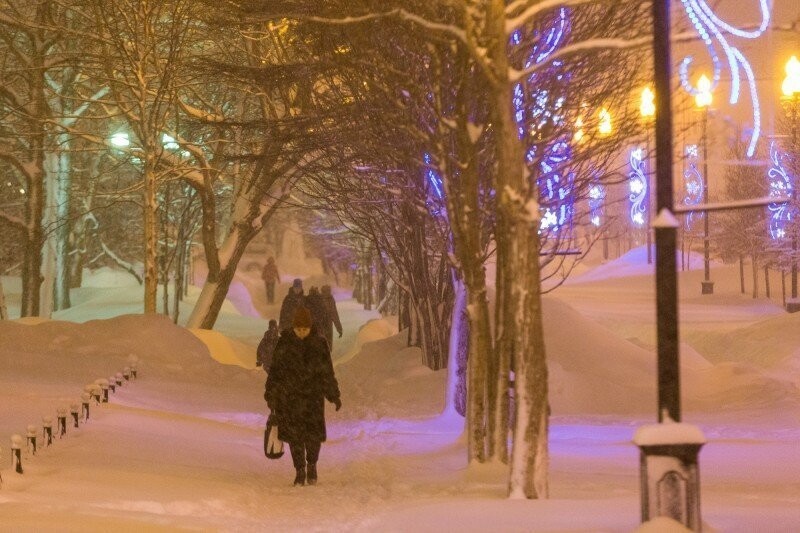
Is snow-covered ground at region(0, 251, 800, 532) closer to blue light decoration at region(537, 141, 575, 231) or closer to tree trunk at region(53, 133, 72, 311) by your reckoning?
blue light decoration at region(537, 141, 575, 231)

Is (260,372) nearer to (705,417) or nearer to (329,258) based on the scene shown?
(705,417)

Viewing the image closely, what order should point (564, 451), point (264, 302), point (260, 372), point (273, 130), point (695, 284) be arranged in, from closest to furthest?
1. point (564, 451)
2. point (273, 130)
3. point (260, 372)
4. point (695, 284)
5. point (264, 302)

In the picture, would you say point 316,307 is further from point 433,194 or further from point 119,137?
point 433,194

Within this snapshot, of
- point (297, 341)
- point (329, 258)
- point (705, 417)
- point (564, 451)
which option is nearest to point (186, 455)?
point (297, 341)

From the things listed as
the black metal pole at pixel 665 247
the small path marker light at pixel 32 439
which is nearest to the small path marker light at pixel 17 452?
the small path marker light at pixel 32 439

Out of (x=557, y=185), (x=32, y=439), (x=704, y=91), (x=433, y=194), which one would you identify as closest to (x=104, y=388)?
(x=32, y=439)

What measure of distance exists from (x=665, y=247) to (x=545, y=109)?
5.58 meters

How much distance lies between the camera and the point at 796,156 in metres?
32.0

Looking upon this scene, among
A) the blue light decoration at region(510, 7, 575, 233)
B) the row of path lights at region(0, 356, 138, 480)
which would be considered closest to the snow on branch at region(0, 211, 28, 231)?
the row of path lights at region(0, 356, 138, 480)

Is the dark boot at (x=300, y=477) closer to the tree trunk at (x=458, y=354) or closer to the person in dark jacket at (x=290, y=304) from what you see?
the tree trunk at (x=458, y=354)

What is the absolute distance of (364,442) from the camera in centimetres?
1275

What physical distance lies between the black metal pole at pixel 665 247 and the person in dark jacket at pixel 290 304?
14.4 metres

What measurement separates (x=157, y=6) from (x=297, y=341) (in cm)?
1290

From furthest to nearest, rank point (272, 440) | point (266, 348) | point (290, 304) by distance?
point (290, 304), point (266, 348), point (272, 440)
